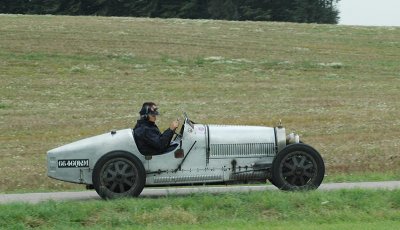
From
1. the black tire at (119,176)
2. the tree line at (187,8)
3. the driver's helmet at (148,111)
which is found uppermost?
the tree line at (187,8)

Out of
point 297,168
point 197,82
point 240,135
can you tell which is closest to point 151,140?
point 240,135

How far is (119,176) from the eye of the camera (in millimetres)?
12367

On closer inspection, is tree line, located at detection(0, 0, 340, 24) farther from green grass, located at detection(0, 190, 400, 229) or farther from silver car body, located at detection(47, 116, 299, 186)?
green grass, located at detection(0, 190, 400, 229)

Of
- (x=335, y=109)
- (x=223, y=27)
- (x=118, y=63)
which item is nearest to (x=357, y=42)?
(x=223, y=27)

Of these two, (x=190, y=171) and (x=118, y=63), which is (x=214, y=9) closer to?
(x=118, y=63)

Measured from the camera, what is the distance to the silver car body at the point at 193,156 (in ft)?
40.9

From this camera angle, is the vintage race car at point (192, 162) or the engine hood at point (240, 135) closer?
the vintage race car at point (192, 162)

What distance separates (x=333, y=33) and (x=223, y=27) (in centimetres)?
748

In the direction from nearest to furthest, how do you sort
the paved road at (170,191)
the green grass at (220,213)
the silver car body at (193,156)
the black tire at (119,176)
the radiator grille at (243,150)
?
the green grass at (220,213), the black tire at (119,176), the silver car body at (193,156), the radiator grille at (243,150), the paved road at (170,191)

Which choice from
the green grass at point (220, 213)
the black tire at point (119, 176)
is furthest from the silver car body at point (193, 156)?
the green grass at point (220, 213)

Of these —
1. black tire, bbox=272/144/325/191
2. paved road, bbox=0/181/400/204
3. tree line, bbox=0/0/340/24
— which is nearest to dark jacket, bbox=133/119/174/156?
paved road, bbox=0/181/400/204

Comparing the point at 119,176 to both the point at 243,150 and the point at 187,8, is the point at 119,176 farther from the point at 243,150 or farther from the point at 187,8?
the point at 187,8

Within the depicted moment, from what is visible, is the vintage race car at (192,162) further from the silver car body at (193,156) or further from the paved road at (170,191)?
the paved road at (170,191)

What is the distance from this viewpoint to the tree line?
82.4m
